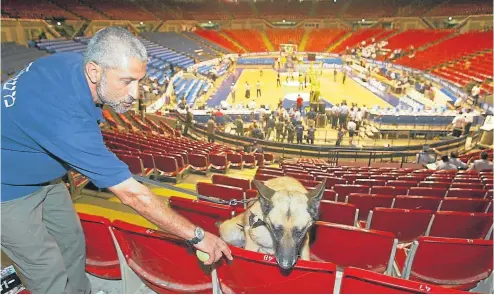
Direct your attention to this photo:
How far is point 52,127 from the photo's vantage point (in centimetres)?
190

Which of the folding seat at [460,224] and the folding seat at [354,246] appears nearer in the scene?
the folding seat at [354,246]

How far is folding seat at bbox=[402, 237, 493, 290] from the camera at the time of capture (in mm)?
2887

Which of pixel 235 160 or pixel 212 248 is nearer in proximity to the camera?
pixel 212 248

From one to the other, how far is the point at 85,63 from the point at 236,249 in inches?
61.7

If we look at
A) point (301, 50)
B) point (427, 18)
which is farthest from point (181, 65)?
point (427, 18)

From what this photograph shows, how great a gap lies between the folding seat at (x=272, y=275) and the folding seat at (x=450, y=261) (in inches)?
46.1

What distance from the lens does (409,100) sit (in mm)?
23328

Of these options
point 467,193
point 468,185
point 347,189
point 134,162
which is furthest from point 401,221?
point 134,162

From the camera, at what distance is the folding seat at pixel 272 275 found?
7.27 feet

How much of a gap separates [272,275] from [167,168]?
5713 millimetres

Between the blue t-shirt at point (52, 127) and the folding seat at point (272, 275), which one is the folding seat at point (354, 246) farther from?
the blue t-shirt at point (52, 127)

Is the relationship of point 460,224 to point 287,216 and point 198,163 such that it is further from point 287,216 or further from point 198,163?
point 198,163

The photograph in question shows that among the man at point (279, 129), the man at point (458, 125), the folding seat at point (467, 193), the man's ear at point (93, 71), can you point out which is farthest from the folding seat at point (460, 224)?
the man at point (458, 125)

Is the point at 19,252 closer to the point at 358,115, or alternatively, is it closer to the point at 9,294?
the point at 9,294
